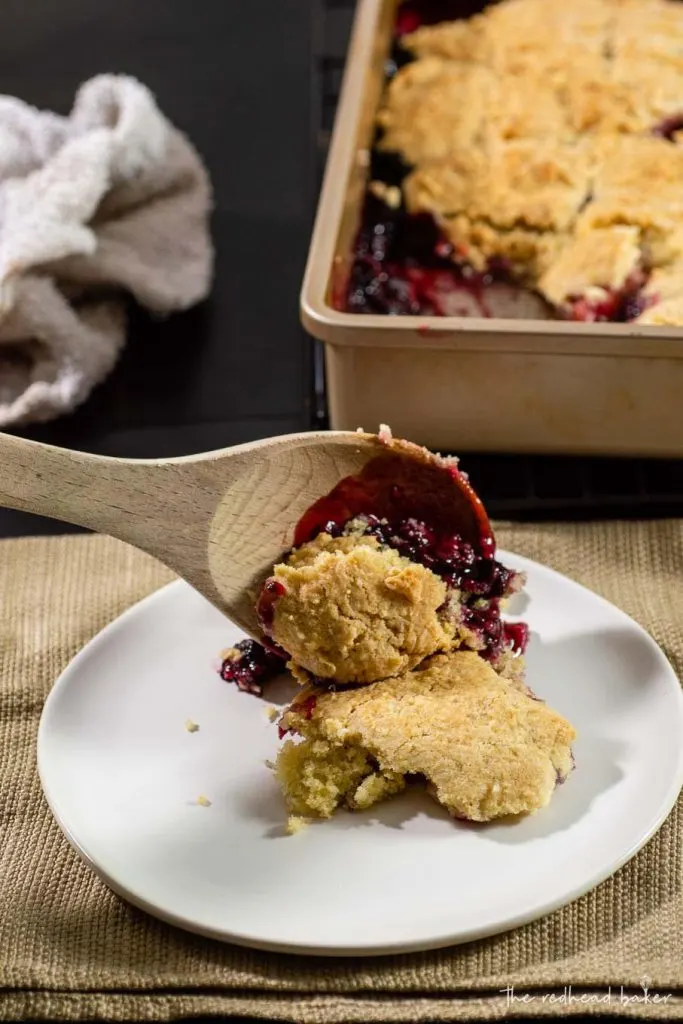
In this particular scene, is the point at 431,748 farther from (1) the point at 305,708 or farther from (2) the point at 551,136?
(2) the point at 551,136

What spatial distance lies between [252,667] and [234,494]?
0.20m

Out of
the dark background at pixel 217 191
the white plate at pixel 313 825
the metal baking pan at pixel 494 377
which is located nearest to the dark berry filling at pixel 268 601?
the white plate at pixel 313 825

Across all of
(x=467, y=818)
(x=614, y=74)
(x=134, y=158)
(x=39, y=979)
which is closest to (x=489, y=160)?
(x=614, y=74)

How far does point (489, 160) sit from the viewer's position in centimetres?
200

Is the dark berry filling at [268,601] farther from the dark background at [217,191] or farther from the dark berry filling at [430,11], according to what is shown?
the dark berry filling at [430,11]

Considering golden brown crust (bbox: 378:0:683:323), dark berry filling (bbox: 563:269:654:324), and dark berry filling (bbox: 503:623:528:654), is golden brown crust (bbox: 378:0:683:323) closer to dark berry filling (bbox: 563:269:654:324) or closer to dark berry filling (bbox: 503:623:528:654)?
dark berry filling (bbox: 563:269:654:324)

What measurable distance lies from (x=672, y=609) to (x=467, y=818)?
441mm

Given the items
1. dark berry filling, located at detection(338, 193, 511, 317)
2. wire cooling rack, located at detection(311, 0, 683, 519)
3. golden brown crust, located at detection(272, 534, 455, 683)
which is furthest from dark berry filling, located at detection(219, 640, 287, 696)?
dark berry filling, located at detection(338, 193, 511, 317)

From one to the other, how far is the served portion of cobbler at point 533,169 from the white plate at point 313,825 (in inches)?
23.7

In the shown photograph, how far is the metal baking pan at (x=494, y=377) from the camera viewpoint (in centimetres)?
158

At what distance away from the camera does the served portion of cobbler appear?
1.82 meters

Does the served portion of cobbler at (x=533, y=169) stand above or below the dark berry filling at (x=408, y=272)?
above

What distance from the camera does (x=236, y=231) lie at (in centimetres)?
227

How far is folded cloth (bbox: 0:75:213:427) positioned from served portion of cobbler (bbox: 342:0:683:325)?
32 centimetres
